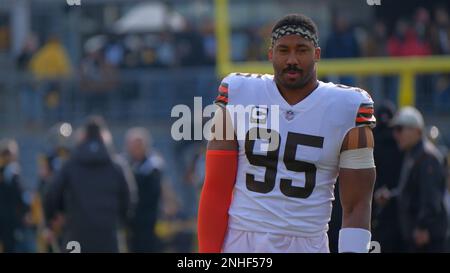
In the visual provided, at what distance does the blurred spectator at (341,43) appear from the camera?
37.9ft

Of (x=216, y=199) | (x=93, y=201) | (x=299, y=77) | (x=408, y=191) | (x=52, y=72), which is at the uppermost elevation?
(x=299, y=77)

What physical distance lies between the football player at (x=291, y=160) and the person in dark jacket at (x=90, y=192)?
4.18 metres

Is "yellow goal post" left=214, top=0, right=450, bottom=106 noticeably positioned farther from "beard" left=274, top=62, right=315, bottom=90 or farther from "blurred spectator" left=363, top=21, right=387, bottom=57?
"beard" left=274, top=62, right=315, bottom=90

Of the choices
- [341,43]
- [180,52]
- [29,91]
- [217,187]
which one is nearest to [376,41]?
[341,43]

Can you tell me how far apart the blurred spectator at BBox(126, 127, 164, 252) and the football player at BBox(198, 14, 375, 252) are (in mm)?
5588

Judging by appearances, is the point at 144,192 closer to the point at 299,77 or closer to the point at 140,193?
the point at 140,193

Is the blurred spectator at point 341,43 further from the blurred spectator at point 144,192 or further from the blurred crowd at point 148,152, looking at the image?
the blurred spectator at point 144,192

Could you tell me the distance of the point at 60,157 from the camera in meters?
10.9

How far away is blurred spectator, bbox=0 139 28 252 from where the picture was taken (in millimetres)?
10508

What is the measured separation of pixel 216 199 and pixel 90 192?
166 inches

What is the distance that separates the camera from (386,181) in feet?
27.2

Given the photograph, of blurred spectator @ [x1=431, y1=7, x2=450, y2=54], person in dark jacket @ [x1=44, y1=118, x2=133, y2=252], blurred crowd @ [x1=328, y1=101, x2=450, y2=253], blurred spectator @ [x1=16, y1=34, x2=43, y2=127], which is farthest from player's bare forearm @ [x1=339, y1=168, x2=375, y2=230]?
blurred spectator @ [x1=16, y1=34, x2=43, y2=127]

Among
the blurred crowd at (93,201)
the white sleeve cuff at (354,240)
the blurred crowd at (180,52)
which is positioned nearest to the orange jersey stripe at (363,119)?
the white sleeve cuff at (354,240)
